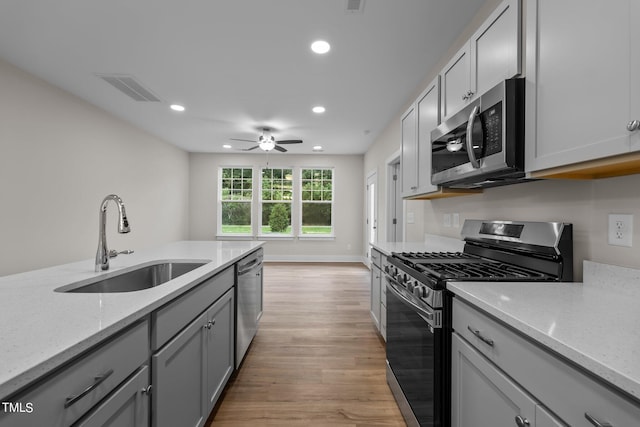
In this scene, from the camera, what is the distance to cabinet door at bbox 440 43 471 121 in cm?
186

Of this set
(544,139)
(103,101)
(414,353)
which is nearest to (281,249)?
(103,101)

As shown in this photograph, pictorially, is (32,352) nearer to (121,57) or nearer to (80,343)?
(80,343)

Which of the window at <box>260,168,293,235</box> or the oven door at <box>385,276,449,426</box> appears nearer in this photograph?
the oven door at <box>385,276,449,426</box>

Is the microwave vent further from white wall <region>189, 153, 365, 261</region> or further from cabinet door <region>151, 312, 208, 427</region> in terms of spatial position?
white wall <region>189, 153, 365, 261</region>

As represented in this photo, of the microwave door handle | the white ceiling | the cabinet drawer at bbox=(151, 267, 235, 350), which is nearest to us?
the cabinet drawer at bbox=(151, 267, 235, 350)

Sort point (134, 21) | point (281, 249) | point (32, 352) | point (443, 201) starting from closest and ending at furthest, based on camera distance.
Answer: point (32, 352) → point (134, 21) → point (443, 201) → point (281, 249)

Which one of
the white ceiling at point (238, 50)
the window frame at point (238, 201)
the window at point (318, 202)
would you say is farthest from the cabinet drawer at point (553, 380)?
the window frame at point (238, 201)

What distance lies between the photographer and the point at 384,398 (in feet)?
6.67

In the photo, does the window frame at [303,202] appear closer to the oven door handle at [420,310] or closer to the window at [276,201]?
the window at [276,201]

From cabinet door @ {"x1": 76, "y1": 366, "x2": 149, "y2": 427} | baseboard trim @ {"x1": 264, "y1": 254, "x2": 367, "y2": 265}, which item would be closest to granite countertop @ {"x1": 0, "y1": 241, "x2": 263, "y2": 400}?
cabinet door @ {"x1": 76, "y1": 366, "x2": 149, "y2": 427}

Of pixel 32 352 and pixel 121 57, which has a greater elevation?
pixel 121 57

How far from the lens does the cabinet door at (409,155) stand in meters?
2.69

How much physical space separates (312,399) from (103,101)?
181 inches

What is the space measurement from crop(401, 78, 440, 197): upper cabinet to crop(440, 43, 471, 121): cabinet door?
9cm
